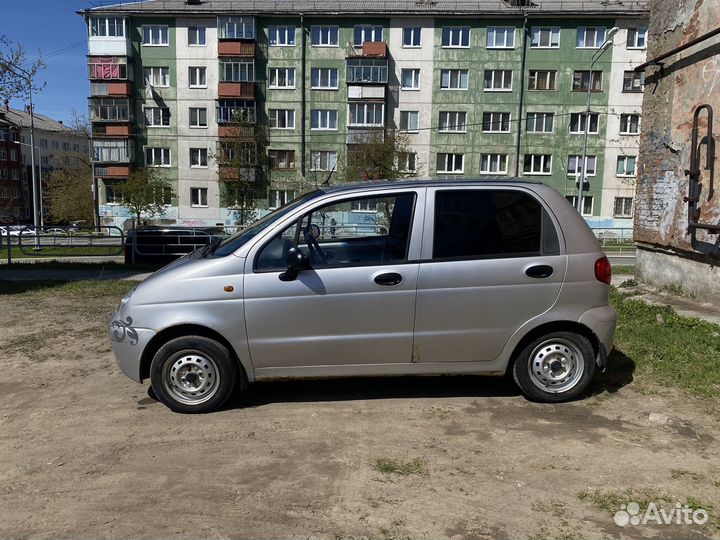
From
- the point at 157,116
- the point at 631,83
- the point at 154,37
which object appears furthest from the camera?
the point at 157,116

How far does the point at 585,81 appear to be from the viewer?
44.6 m

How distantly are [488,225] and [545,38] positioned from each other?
1789 inches

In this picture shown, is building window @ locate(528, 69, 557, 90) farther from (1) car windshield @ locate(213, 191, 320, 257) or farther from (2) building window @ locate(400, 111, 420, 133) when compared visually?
(1) car windshield @ locate(213, 191, 320, 257)

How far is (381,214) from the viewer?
16.3ft

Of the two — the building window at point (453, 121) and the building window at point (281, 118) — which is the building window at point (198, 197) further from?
the building window at point (453, 121)

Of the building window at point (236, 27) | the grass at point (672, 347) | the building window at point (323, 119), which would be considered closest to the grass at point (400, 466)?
the grass at point (672, 347)

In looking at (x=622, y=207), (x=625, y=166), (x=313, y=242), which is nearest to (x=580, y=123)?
(x=625, y=166)

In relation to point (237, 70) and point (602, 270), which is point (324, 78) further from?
point (602, 270)

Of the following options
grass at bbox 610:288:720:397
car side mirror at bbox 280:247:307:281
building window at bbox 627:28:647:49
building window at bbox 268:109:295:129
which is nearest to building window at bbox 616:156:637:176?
building window at bbox 627:28:647:49

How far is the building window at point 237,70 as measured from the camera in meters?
45.1

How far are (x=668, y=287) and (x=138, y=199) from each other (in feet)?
133

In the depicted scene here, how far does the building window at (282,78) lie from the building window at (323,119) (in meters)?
2.91

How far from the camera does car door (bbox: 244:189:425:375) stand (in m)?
4.51

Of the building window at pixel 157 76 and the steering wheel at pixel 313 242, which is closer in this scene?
the steering wheel at pixel 313 242
